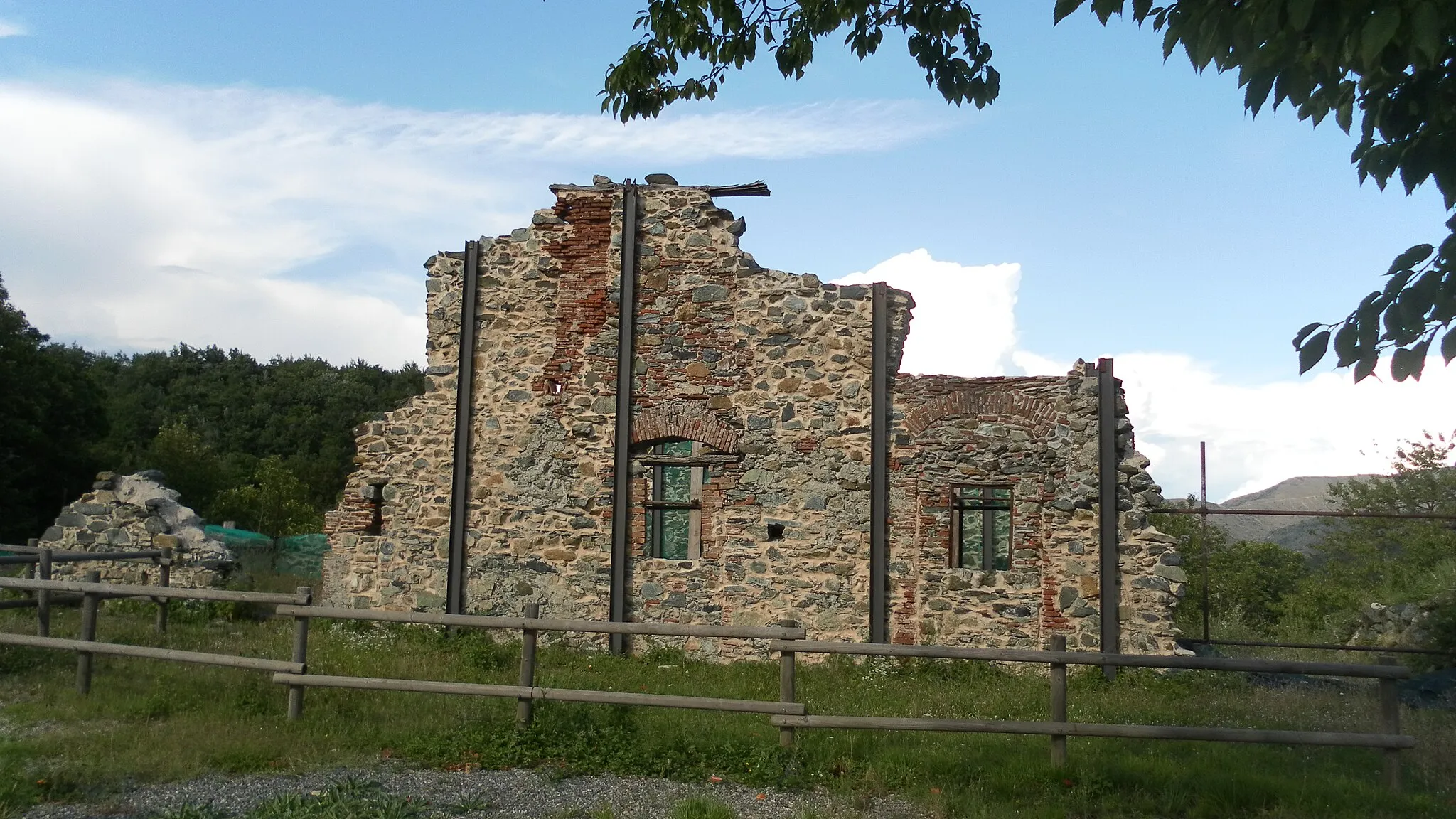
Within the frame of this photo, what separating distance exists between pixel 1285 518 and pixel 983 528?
128ft

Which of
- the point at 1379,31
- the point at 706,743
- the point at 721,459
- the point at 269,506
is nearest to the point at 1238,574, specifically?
the point at 721,459

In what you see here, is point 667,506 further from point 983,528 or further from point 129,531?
point 129,531

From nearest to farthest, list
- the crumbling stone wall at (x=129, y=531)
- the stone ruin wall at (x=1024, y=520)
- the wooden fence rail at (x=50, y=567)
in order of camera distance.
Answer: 1. the wooden fence rail at (x=50, y=567)
2. the stone ruin wall at (x=1024, y=520)
3. the crumbling stone wall at (x=129, y=531)

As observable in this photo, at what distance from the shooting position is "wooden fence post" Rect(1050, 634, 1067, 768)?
6.98m

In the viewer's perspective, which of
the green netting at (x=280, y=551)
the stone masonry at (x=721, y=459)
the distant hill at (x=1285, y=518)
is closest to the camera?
the stone masonry at (x=721, y=459)

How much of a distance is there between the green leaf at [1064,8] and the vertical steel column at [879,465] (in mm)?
8088

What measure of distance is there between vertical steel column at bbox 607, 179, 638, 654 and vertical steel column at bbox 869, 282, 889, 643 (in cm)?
290

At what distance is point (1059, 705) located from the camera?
7.12 meters

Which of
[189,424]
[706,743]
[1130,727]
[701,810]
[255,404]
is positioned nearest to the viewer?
[701,810]

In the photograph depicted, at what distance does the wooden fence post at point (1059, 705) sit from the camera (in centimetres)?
698

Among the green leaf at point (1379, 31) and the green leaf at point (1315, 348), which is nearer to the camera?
the green leaf at point (1379, 31)

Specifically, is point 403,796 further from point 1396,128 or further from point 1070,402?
point 1070,402

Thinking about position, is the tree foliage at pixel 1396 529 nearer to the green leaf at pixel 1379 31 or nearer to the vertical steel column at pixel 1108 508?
the vertical steel column at pixel 1108 508

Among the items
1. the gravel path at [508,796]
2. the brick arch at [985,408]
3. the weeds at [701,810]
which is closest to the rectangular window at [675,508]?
the brick arch at [985,408]
